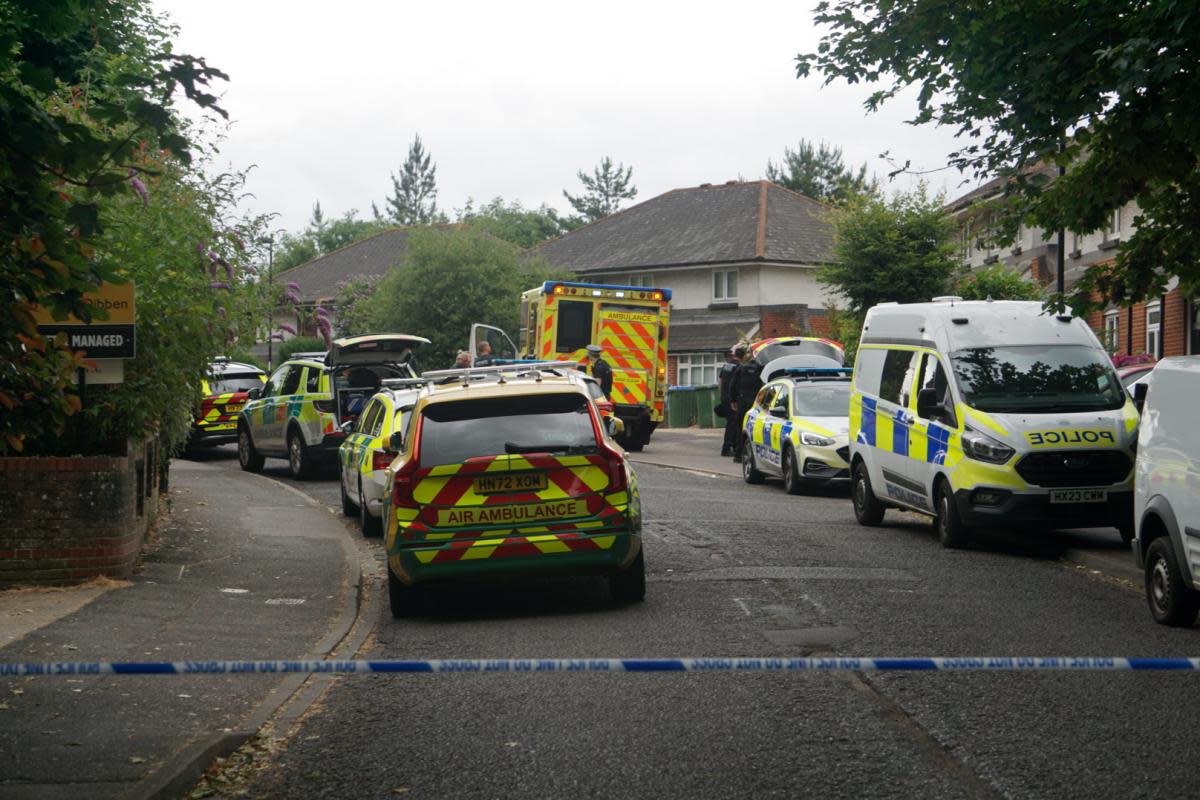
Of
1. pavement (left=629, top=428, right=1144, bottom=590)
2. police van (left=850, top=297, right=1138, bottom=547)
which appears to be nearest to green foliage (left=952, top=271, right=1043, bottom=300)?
pavement (left=629, top=428, right=1144, bottom=590)

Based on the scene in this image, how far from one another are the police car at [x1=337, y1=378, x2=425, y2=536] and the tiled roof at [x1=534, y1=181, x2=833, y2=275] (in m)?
42.9

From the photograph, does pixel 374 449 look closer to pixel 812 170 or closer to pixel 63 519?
pixel 63 519

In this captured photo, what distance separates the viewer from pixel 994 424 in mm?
13609

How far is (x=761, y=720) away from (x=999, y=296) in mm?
27707

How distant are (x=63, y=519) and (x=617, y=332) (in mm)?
17212

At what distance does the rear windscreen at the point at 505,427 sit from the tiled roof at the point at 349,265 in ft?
227

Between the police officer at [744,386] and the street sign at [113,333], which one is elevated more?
the street sign at [113,333]

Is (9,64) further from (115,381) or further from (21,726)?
(115,381)

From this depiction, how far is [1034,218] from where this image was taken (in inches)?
507

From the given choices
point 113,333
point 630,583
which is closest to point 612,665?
point 630,583

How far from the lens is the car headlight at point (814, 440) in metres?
19.6

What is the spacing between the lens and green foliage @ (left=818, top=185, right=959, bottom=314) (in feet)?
112

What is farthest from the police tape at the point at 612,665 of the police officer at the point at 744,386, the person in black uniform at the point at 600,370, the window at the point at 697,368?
the window at the point at 697,368

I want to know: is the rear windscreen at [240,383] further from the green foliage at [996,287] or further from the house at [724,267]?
the house at [724,267]
